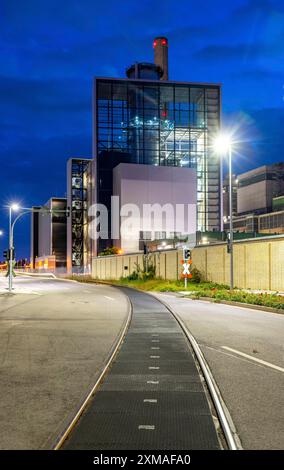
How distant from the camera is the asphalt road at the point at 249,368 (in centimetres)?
576

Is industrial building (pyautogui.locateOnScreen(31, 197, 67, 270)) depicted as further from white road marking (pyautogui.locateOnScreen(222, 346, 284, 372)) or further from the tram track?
the tram track

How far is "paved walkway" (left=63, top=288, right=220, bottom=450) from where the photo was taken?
527cm

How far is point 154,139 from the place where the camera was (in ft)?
291

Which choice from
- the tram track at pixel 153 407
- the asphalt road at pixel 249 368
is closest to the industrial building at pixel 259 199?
the asphalt road at pixel 249 368

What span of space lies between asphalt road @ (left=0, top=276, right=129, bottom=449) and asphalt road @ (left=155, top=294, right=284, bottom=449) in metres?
2.10

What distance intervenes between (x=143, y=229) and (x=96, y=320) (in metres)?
61.1

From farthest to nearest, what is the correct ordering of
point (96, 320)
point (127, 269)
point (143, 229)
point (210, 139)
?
point (210, 139) < point (143, 229) < point (127, 269) < point (96, 320)

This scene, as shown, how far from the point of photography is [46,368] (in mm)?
9359

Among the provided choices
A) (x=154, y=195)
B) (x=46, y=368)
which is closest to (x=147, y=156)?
(x=154, y=195)

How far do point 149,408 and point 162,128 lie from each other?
279ft

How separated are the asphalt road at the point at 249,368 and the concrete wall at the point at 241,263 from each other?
12.1 m

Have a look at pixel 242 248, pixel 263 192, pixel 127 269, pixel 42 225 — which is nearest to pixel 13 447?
pixel 242 248

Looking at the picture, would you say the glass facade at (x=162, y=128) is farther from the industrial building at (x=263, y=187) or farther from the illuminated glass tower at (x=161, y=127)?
the industrial building at (x=263, y=187)

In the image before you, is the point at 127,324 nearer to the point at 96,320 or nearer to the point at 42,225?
the point at 96,320
